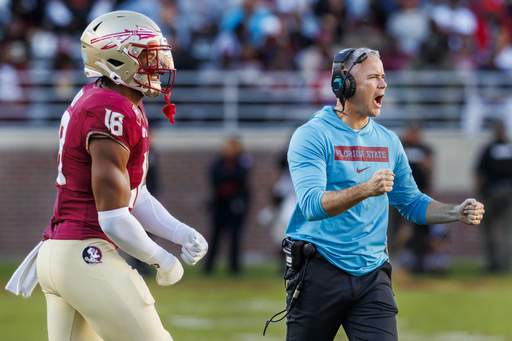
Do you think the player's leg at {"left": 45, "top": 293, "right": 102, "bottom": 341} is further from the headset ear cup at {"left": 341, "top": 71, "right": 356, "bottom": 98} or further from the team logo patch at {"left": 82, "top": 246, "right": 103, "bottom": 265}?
the headset ear cup at {"left": 341, "top": 71, "right": 356, "bottom": 98}

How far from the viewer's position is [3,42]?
1622 cm

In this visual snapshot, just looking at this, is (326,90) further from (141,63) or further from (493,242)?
(141,63)

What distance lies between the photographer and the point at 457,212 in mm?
4855

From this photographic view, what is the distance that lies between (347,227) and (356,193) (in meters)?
0.53

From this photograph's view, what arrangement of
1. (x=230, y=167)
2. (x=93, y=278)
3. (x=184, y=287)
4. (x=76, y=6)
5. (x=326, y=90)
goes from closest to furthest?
(x=93, y=278) < (x=184, y=287) < (x=230, y=167) < (x=326, y=90) < (x=76, y=6)

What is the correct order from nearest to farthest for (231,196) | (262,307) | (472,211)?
(472,211) < (262,307) < (231,196)

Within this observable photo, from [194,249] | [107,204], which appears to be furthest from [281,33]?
[107,204]

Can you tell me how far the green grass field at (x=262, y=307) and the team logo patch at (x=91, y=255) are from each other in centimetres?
472

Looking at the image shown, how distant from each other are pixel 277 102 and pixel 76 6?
4.05m

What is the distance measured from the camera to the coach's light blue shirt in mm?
4789

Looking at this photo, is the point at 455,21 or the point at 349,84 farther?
the point at 455,21

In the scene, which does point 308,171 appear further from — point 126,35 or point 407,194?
point 126,35

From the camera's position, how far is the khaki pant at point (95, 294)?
4316mm

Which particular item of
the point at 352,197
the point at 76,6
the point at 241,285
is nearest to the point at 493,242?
the point at 241,285
